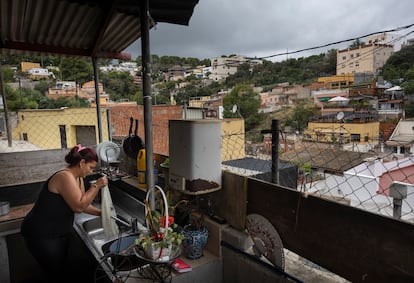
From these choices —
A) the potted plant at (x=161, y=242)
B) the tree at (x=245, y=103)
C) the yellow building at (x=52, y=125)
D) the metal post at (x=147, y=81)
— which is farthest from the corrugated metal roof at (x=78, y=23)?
the yellow building at (x=52, y=125)

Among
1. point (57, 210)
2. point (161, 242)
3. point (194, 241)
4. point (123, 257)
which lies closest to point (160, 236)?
point (161, 242)

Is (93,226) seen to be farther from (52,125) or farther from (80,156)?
(52,125)

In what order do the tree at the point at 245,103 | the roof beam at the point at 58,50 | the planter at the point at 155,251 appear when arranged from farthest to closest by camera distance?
the tree at the point at 245,103 < the roof beam at the point at 58,50 < the planter at the point at 155,251

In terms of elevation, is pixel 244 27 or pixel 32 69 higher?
pixel 32 69

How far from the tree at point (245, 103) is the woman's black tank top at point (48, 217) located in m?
4.04

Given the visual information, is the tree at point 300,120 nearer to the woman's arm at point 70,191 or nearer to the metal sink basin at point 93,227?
the woman's arm at point 70,191

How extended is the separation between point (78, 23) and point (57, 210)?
1700 millimetres

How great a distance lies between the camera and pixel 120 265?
155 cm

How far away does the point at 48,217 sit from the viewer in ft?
5.70

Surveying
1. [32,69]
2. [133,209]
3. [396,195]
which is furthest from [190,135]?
[32,69]

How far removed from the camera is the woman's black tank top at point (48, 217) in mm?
1715

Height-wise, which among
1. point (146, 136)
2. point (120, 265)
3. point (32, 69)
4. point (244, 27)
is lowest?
point (120, 265)

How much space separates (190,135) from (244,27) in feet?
19.0

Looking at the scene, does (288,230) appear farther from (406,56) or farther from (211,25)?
(406,56)
